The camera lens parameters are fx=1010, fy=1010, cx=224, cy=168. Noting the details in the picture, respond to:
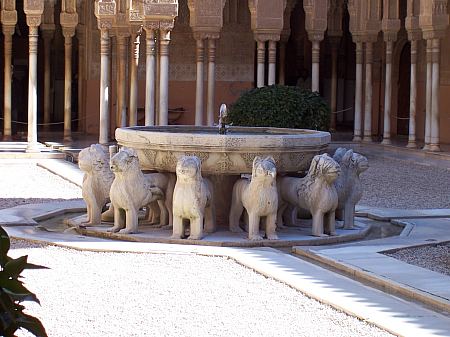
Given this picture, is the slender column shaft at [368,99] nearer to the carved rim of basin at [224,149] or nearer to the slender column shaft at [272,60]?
the slender column shaft at [272,60]

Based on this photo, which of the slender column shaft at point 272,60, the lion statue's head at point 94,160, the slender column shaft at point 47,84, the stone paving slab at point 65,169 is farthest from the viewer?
the slender column shaft at point 47,84

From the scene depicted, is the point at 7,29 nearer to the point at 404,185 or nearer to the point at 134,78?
the point at 134,78

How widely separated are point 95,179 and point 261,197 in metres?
1.76

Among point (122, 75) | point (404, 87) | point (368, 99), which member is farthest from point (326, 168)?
point (404, 87)

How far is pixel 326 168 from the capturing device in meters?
8.41

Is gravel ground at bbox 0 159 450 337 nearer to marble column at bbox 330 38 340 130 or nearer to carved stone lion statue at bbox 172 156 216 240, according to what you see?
carved stone lion statue at bbox 172 156 216 240

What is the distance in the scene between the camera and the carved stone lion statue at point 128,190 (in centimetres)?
840

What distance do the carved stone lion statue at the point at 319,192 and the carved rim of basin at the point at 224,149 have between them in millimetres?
268

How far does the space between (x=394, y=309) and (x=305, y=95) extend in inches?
453

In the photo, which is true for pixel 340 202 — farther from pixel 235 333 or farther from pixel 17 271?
pixel 17 271

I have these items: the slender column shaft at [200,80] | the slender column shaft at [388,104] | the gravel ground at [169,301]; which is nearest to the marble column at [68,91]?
the slender column shaft at [200,80]

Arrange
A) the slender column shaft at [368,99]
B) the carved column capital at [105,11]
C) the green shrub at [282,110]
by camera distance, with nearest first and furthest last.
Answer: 1. the green shrub at [282,110]
2. the carved column capital at [105,11]
3. the slender column shaft at [368,99]

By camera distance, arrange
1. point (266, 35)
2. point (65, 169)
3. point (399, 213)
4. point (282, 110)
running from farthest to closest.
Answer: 1. point (266, 35)
2. point (282, 110)
3. point (65, 169)
4. point (399, 213)

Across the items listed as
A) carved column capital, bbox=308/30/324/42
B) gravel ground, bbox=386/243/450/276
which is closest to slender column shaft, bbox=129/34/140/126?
carved column capital, bbox=308/30/324/42
